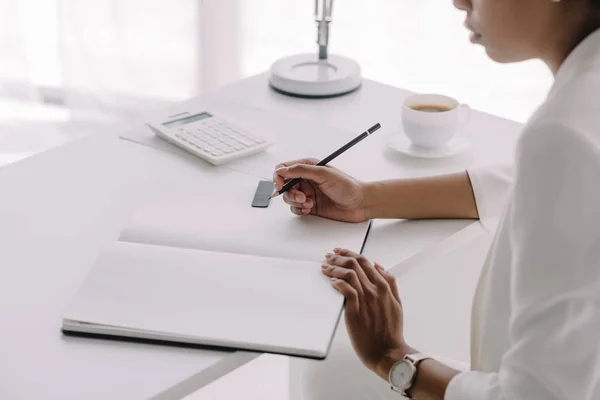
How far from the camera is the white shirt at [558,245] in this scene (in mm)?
753

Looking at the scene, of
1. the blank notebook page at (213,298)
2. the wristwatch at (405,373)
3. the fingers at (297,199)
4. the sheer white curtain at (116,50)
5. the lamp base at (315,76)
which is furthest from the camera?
the sheer white curtain at (116,50)

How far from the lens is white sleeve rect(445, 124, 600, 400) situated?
2.47ft

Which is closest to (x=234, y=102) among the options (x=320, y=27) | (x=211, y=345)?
(x=320, y=27)

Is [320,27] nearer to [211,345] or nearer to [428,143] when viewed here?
[428,143]

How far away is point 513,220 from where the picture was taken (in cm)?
80

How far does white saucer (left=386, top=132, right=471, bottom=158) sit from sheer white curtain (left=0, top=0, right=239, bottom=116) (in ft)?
4.72

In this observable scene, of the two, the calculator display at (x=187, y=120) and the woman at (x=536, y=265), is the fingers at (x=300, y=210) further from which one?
the calculator display at (x=187, y=120)

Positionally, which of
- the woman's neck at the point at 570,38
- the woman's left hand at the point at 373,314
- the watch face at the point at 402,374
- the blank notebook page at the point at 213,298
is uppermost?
the woman's neck at the point at 570,38

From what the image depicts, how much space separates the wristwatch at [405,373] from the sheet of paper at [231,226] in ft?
0.52

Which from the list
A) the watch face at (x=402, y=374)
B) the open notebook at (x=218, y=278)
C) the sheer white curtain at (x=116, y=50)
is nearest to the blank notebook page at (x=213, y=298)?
the open notebook at (x=218, y=278)

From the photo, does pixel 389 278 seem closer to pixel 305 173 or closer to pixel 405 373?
pixel 405 373

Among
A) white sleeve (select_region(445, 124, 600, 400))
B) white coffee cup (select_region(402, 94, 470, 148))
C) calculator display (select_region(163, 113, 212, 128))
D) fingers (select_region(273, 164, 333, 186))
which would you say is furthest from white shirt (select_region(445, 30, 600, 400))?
calculator display (select_region(163, 113, 212, 128))

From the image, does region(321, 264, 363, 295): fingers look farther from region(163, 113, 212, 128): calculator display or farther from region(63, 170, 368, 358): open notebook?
region(163, 113, 212, 128): calculator display

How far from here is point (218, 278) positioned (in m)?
0.97
